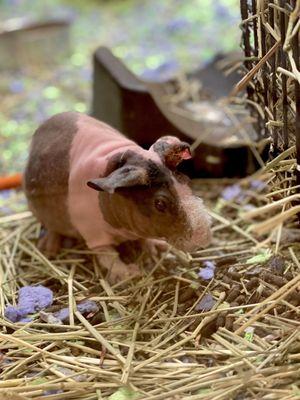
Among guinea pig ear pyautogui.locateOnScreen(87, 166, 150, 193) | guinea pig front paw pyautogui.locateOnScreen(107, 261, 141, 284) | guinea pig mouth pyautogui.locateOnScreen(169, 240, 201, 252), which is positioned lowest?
guinea pig front paw pyautogui.locateOnScreen(107, 261, 141, 284)

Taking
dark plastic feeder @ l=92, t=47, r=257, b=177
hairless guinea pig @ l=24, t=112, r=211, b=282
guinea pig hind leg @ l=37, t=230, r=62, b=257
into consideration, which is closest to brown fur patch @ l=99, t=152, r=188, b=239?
hairless guinea pig @ l=24, t=112, r=211, b=282

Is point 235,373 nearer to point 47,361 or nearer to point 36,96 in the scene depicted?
point 47,361

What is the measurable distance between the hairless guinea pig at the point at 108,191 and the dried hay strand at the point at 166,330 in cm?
10

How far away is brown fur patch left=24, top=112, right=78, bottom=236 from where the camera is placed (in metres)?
2.50

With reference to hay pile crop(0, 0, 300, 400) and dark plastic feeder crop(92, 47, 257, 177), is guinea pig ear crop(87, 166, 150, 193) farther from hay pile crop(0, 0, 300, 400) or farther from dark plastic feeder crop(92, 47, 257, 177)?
dark plastic feeder crop(92, 47, 257, 177)

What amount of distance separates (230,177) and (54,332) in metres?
1.32

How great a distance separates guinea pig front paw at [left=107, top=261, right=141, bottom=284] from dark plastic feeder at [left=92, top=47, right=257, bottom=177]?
0.86 meters

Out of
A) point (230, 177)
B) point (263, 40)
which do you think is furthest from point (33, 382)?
point (230, 177)

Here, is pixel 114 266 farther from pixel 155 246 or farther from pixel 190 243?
pixel 190 243

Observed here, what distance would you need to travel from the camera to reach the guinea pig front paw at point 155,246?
253 cm

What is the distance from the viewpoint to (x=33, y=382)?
192cm

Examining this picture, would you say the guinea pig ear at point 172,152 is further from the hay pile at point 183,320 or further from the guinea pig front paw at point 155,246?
the guinea pig front paw at point 155,246

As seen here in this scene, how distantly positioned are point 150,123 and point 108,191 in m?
1.12

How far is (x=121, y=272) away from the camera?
7.89ft
